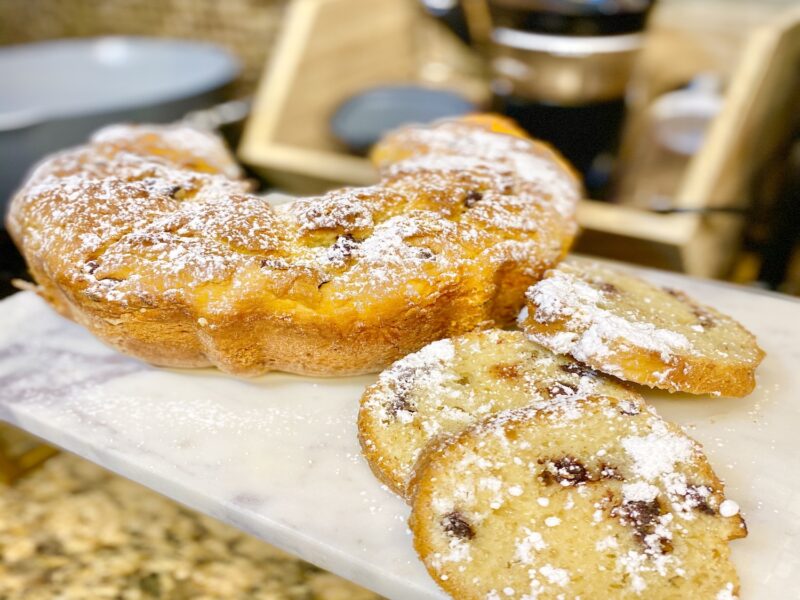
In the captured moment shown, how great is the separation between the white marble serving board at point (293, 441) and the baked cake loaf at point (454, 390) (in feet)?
0.16

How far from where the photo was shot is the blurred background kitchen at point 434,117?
2.98 ft

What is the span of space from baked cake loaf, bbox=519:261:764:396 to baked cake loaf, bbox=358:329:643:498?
0.04 metres

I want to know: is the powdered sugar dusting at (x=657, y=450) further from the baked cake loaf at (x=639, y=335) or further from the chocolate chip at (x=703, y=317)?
the chocolate chip at (x=703, y=317)

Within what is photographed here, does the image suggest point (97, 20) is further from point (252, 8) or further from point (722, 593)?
point (722, 593)

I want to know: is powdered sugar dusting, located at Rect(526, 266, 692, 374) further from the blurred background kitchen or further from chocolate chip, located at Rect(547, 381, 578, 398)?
the blurred background kitchen

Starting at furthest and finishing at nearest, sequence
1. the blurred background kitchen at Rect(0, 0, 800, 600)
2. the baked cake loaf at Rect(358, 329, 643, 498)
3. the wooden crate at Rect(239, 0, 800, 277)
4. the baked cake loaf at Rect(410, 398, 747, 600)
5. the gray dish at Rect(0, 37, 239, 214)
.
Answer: the gray dish at Rect(0, 37, 239, 214), the wooden crate at Rect(239, 0, 800, 277), the blurred background kitchen at Rect(0, 0, 800, 600), the baked cake loaf at Rect(358, 329, 643, 498), the baked cake loaf at Rect(410, 398, 747, 600)

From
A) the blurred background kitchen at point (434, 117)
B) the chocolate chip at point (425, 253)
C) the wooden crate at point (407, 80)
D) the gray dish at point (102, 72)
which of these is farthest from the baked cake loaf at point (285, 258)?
the gray dish at point (102, 72)

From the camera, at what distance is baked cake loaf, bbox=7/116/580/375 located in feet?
2.80

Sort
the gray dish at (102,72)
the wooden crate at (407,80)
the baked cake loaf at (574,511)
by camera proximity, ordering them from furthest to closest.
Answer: the gray dish at (102,72) → the wooden crate at (407,80) → the baked cake loaf at (574,511)

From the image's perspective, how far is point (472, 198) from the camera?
0.97 m

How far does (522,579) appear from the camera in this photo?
0.64 meters

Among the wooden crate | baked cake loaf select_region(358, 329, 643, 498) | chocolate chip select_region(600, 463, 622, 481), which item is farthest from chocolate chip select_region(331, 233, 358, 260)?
the wooden crate

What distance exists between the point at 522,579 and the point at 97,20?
343cm

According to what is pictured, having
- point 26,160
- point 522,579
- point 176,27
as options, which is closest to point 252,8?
point 176,27
